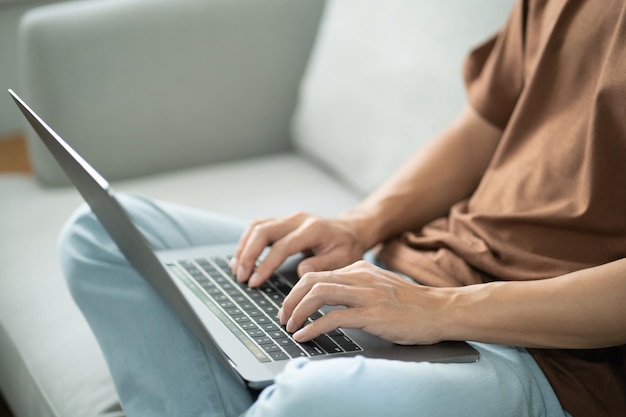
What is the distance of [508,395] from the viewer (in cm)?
102

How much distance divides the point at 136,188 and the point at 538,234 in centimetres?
95

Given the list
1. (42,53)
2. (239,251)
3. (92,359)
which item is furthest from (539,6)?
(42,53)

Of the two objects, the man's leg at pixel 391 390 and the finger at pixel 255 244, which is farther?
the finger at pixel 255 244

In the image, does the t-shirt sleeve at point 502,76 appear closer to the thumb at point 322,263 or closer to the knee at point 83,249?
the thumb at point 322,263

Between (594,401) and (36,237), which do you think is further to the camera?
(36,237)

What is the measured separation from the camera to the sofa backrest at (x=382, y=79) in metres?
1.61

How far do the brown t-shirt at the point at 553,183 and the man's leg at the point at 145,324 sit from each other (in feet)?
0.93

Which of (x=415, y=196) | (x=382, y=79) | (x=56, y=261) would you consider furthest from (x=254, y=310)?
(x=382, y=79)

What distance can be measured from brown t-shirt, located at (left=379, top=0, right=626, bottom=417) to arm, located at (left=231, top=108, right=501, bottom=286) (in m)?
0.04

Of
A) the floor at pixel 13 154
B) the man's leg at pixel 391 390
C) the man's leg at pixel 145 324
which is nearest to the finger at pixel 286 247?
the man's leg at pixel 145 324

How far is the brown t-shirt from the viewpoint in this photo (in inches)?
44.3

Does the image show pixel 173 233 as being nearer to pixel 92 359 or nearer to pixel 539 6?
pixel 92 359

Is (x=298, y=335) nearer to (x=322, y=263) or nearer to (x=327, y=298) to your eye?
(x=327, y=298)

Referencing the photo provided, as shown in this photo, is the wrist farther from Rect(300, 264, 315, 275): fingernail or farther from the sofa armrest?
the sofa armrest
